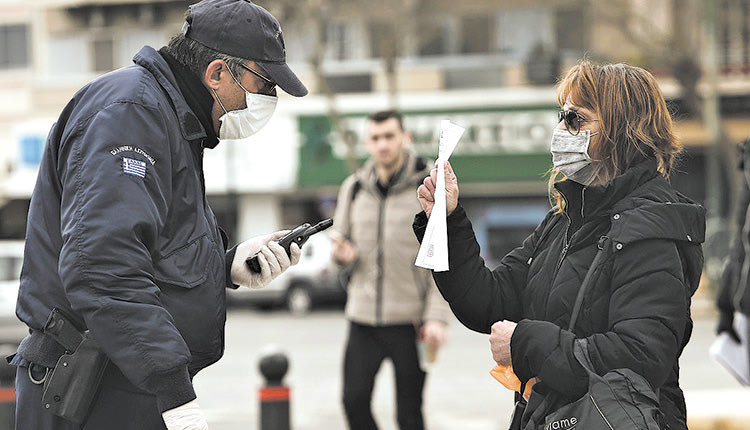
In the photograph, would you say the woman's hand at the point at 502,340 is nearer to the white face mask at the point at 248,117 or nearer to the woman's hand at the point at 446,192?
the woman's hand at the point at 446,192

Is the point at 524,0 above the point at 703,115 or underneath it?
above

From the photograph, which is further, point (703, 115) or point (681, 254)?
point (703, 115)

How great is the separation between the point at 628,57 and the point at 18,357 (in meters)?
22.0

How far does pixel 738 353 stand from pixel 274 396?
257cm

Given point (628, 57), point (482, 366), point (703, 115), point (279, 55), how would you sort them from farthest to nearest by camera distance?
point (628, 57) → point (703, 115) → point (482, 366) → point (279, 55)

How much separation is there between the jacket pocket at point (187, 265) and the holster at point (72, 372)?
0.27 meters

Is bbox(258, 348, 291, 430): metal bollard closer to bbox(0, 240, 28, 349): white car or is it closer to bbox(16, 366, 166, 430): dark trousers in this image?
bbox(16, 366, 166, 430): dark trousers

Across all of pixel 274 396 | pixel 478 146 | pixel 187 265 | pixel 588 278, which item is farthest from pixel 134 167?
pixel 478 146

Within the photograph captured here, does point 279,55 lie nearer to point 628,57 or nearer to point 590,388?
point 590,388

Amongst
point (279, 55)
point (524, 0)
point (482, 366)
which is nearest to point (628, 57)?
point (524, 0)

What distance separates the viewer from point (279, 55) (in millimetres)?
3303

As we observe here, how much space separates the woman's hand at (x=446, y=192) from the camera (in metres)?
3.31

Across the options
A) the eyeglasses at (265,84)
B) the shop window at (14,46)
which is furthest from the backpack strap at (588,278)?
the shop window at (14,46)

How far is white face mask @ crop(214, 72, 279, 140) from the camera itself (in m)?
3.38
